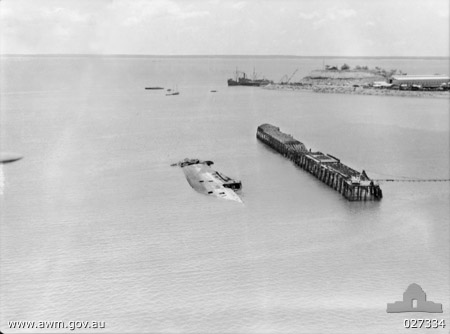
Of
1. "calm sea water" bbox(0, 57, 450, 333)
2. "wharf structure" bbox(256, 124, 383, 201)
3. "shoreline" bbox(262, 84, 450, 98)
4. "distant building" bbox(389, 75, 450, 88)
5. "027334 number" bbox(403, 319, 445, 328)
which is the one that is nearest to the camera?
"027334 number" bbox(403, 319, 445, 328)

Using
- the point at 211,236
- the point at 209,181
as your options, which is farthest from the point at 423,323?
the point at 209,181

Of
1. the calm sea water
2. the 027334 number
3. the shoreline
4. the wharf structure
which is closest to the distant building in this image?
the shoreline

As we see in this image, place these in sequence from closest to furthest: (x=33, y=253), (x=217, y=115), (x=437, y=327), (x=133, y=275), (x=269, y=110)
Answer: (x=437, y=327) → (x=133, y=275) → (x=33, y=253) → (x=217, y=115) → (x=269, y=110)

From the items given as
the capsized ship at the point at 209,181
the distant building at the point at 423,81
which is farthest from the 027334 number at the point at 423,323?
the distant building at the point at 423,81

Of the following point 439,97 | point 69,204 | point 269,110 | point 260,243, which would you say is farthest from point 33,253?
point 439,97

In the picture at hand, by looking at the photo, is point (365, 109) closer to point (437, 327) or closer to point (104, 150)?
point (104, 150)

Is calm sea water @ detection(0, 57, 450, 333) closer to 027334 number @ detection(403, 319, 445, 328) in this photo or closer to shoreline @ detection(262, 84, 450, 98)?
027334 number @ detection(403, 319, 445, 328)

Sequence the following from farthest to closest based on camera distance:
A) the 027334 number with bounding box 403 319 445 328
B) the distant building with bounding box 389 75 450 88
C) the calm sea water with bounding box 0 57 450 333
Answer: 1. the distant building with bounding box 389 75 450 88
2. the calm sea water with bounding box 0 57 450 333
3. the 027334 number with bounding box 403 319 445 328
